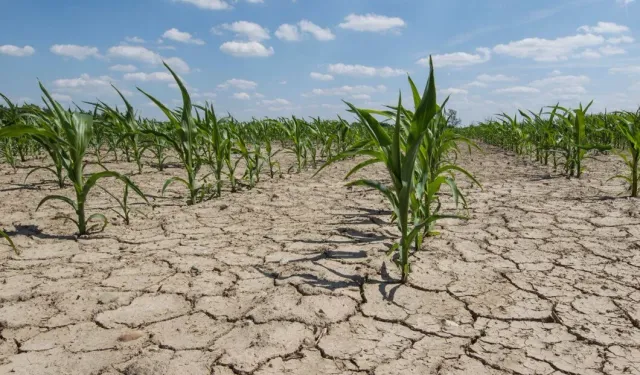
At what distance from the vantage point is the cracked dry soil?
3.59ft

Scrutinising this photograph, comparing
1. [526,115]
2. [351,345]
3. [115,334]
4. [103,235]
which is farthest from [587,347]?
[526,115]

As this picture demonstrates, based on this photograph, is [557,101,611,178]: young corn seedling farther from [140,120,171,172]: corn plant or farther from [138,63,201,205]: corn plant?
[140,120,171,172]: corn plant

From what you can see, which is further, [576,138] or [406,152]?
[576,138]

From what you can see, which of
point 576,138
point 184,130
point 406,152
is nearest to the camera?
point 406,152

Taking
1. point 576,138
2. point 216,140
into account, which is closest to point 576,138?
point 576,138

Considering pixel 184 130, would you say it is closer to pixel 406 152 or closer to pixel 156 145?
pixel 156 145

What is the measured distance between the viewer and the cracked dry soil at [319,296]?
110 centimetres

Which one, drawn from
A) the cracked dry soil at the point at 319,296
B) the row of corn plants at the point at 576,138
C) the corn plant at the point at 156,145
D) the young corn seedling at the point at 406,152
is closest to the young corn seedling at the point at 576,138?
the row of corn plants at the point at 576,138

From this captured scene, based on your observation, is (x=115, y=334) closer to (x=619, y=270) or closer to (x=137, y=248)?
(x=137, y=248)

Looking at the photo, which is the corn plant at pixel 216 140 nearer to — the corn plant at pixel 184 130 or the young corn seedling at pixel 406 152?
the corn plant at pixel 184 130

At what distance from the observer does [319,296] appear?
1432 millimetres

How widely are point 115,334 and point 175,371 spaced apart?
0.28m

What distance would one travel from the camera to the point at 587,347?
3.66 feet

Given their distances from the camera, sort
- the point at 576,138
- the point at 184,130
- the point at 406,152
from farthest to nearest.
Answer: the point at 576,138 → the point at 184,130 → the point at 406,152
